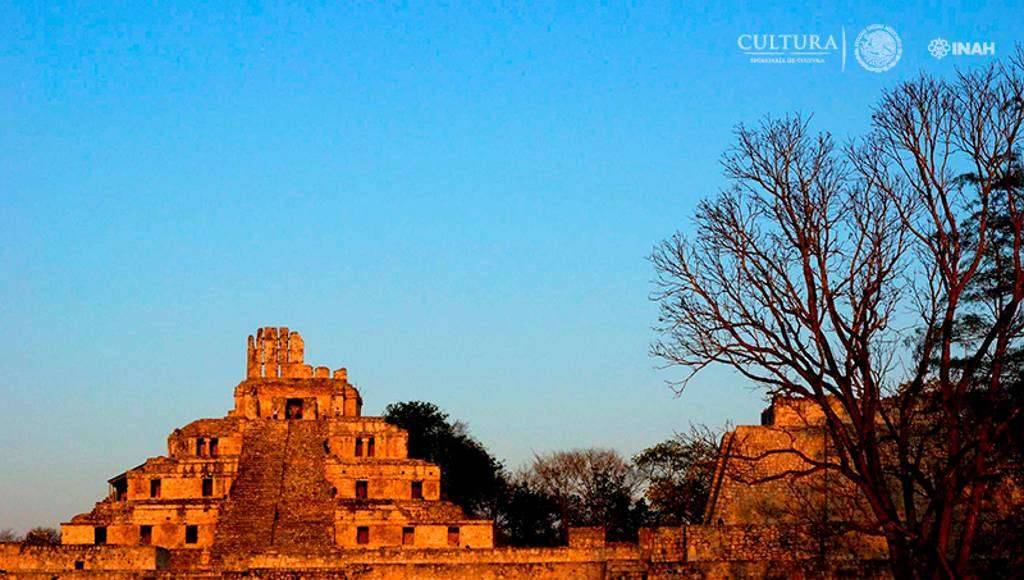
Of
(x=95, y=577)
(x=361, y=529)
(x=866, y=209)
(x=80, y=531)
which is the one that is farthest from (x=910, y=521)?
(x=80, y=531)

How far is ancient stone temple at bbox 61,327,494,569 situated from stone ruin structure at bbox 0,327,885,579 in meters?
0.05

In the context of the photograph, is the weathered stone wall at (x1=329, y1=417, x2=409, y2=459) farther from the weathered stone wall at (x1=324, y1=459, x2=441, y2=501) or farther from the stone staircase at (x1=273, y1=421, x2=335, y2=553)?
the weathered stone wall at (x1=324, y1=459, x2=441, y2=501)

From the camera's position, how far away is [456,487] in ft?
199

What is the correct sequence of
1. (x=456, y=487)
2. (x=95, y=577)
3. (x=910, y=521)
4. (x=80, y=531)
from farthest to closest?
(x=456, y=487) < (x=80, y=531) < (x=95, y=577) < (x=910, y=521)

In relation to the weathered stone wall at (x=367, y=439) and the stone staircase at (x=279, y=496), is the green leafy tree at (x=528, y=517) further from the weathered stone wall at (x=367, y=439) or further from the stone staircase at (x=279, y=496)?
the stone staircase at (x=279, y=496)

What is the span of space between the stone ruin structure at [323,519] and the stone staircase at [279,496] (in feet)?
0.21

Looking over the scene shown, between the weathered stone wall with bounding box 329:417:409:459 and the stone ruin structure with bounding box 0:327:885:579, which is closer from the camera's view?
the stone ruin structure with bounding box 0:327:885:579

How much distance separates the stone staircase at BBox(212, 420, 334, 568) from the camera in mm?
41594

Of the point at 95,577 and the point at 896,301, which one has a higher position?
the point at 896,301

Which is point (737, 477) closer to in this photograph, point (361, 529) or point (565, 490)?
point (361, 529)

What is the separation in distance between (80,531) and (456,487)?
2139cm

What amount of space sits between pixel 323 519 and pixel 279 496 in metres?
2.30

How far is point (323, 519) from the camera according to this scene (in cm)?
4300

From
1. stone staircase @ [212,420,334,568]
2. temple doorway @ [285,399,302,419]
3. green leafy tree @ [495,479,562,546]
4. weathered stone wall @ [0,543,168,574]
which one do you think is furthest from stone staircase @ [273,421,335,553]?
green leafy tree @ [495,479,562,546]
